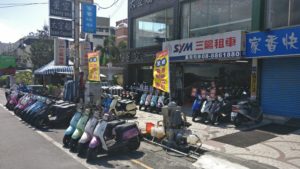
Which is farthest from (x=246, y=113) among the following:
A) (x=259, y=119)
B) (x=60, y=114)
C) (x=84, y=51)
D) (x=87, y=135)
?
(x=84, y=51)

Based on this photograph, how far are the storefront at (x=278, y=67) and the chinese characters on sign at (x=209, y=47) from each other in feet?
1.59

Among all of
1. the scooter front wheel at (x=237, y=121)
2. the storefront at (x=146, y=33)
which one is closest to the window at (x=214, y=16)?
the storefront at (x=146, y=33)

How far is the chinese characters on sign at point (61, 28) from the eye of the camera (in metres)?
14.3

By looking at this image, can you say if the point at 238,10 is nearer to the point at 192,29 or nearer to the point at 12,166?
the point at 192,29

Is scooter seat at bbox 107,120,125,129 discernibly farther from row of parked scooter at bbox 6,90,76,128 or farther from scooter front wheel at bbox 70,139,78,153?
row of parked scooter at bbox 6,90,76,128

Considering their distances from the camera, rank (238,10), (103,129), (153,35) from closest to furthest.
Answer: (103,129) < (238,10) < (153,35)

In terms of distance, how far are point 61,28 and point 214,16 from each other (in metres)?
7.41

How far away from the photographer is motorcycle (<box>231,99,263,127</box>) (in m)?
10.3

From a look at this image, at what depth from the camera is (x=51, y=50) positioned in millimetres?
41094

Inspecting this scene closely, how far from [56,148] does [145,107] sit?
6917 millimetres

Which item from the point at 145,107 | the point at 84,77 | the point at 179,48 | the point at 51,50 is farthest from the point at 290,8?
the point at 51,50

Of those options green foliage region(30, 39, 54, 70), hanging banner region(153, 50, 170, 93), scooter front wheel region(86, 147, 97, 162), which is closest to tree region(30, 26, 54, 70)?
green foliage region(30, 39, 54, 70)

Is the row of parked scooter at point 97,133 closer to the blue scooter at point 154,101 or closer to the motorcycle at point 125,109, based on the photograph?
the motorcycle at point 125,109

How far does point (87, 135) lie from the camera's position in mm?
7543
